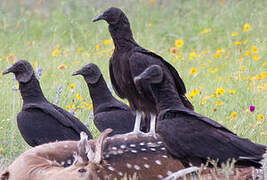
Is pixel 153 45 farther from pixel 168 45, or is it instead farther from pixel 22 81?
pixel 22 81

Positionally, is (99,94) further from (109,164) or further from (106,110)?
(109,164)

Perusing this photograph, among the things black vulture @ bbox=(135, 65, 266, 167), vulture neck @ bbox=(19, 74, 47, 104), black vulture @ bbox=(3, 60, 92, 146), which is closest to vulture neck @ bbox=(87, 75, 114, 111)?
black vulture @ bbox=(3, 60, 92, 146)

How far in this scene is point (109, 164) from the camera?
413 cm

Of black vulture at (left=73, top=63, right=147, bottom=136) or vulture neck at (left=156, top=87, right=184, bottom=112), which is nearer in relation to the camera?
vulture neck at (left=156, top=87, right=184, bottom=112)

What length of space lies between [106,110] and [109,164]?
1831mm

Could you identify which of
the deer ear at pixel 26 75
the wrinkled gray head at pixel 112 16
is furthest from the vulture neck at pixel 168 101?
the deer ear at pixel 26 75

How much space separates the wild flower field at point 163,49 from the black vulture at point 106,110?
56 centimetres

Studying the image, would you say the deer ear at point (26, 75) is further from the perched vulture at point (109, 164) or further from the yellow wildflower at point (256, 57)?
the yellow wildflower at point (256, 57)

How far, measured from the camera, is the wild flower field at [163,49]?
266 inches

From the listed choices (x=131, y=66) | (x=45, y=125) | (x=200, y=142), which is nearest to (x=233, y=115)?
Answer: (x=131, y=66)

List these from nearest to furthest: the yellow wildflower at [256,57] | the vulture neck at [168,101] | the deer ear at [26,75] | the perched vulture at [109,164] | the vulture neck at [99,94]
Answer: the perched vulture at [109,164] < the vulture neck at [168,101] < the deer ear at [26,75] < the vulture neck at [99,94] < the yellow wildflower at [256,57]

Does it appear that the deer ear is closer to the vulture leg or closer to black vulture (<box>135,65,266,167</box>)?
the vulture leg

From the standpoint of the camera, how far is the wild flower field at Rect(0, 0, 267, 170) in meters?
6.75

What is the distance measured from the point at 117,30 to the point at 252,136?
174 cm
